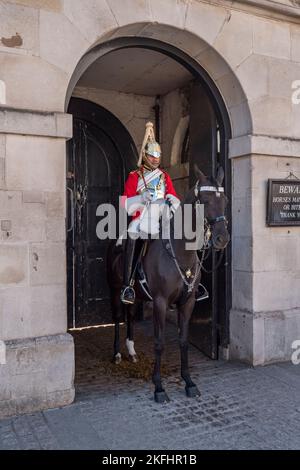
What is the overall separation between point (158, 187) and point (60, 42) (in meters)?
1.81

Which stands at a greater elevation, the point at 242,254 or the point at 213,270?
the point at 242,254

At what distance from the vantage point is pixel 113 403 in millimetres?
4316

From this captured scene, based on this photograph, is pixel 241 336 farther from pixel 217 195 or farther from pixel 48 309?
Result: pixel 48 309

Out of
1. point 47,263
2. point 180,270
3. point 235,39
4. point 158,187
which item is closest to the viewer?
point 47,263

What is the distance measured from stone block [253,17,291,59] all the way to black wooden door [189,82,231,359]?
2.95ft

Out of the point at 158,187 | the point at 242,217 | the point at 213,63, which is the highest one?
the point at 213,63

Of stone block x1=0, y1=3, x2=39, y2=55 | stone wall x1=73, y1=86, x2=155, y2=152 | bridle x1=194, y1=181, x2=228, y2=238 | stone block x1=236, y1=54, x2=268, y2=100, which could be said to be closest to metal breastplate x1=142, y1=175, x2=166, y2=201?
bridle x1=194, y1=181, x2=228, y2=238

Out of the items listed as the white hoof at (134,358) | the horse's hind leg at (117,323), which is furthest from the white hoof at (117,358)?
the white hoof at (134,358)

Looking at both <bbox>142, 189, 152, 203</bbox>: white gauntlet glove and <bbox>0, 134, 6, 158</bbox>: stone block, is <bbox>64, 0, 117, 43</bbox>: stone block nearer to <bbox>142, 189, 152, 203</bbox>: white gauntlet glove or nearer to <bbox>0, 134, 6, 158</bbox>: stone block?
<bbox>0, 134, 6, 158</bbox>: stone block

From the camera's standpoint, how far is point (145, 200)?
190 inches

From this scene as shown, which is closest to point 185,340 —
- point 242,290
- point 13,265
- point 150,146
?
point 242,290

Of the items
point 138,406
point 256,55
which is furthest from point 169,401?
point 256,55

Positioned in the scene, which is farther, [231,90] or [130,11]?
[231,90]

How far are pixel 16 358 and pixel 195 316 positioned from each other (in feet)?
9.25
